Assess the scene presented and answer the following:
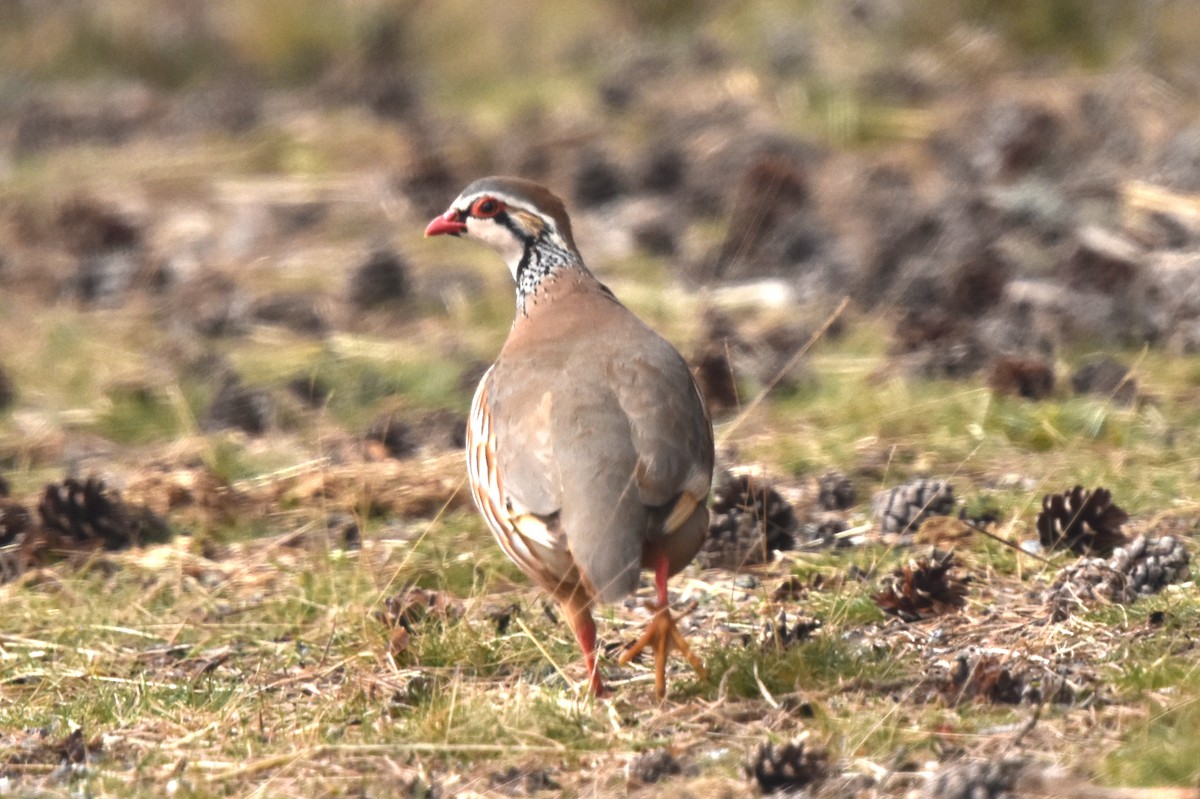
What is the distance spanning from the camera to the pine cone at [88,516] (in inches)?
204

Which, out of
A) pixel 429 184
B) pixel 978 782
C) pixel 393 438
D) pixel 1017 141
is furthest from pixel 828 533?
pixel 429 184

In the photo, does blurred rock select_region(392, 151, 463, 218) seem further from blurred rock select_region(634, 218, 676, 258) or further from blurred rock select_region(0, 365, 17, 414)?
blurred rock select_region(0, 365, 17, 414)

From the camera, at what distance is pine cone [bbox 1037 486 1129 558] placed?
4.44 metres

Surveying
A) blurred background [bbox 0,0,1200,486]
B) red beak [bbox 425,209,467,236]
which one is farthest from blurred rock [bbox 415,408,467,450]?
red beak [bbox 425,209,467,236]

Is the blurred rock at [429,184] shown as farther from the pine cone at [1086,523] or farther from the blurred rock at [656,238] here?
the pine cone at [1086,523]

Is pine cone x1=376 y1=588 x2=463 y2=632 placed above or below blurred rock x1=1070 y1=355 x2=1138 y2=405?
below

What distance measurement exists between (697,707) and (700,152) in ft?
21.1

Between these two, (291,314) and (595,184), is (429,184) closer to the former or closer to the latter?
(595,184)

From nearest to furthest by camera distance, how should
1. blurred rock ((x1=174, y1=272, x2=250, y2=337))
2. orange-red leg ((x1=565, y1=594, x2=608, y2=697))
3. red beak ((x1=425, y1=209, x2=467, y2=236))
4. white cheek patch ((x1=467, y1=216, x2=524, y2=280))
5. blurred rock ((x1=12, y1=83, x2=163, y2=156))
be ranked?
1. orange-red leg ((x1=565, y1=594, x2=608, y2=697))
2. white cheek patch ((x1=467, y1=216, x2=524, y2=280))
3. red beak ((x1=425, y1=209, x2=467, y2=236))
4. blurred rock ((x1=174, y1=272, x2=250, y2=337))
5. blurred rock ((x1=12, y1=83, x2=163, y2=156))

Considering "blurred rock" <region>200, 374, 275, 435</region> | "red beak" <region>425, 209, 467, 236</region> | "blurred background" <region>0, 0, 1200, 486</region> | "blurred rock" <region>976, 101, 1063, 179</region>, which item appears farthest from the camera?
"blurred rock" <region>976, 101, 1063, 179</region>

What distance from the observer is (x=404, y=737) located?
3.45 meters

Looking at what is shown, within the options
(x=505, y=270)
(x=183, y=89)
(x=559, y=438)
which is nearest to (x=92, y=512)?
(x=559, y=438)

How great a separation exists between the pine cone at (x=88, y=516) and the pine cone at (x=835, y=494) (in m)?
1.94

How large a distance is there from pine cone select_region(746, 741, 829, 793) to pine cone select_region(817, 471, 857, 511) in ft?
6.88
